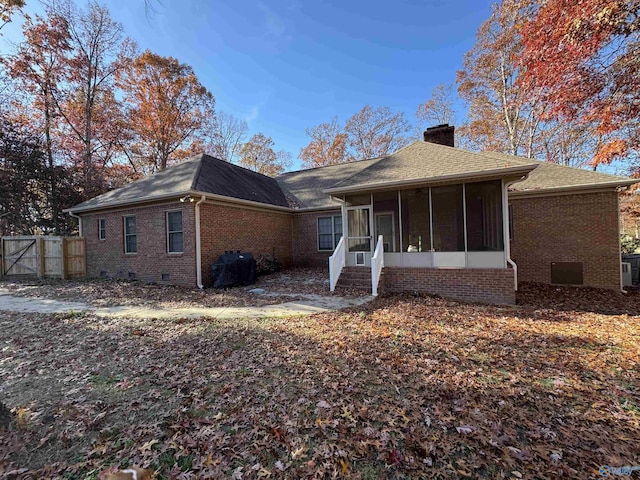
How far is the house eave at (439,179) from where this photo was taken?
7.35 metres

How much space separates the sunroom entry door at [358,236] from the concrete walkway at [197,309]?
2145 millimetres

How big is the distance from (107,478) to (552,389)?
4.23 m

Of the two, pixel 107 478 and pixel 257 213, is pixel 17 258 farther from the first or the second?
pixel 107 478

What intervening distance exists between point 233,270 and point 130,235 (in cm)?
495

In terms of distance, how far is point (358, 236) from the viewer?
33.7 ft

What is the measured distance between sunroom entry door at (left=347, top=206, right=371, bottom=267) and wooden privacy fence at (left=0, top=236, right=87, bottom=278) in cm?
1160

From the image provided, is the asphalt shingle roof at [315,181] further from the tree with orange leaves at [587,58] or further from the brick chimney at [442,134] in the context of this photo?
the tree with orange leaves at [587,58]

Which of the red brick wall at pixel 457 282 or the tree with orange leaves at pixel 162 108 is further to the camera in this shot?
the tree with orange leaves at pixel 162 108

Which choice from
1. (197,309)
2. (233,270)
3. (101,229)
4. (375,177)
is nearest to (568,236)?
(375,177)

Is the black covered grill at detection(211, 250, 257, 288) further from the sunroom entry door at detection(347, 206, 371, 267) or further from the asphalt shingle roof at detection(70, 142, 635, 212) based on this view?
the sunroom entry door at detection(347, 206, 371, 267)

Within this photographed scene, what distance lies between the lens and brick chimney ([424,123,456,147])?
12.3m

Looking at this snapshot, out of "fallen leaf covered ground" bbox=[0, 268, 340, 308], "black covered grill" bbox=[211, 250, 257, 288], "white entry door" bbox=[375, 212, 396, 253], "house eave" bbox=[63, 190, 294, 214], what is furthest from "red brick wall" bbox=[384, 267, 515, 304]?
"house eave" bbox=[63, 190, 294, 214]

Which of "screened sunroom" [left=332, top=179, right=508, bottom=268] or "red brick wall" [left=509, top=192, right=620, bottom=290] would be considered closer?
"screened sunroom" [left=332, top=179, right=508, bottom=268]

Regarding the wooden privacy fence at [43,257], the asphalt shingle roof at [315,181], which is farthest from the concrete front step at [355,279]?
the wooden privacy fence at [43,257]
